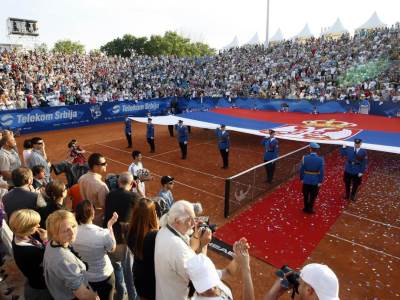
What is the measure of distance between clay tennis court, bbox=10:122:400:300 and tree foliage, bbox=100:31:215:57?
6196cm

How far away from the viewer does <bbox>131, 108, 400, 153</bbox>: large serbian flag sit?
11930 millimetres

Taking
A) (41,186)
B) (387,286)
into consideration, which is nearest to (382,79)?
(387,286)

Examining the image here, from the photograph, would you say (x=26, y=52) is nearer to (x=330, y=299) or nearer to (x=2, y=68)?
(x=2, y=68)

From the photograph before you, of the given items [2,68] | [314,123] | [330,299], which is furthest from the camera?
[2,68]

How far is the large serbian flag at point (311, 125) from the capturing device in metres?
11.9

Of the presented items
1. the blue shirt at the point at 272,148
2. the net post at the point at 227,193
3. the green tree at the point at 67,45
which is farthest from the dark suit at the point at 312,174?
the green tree at the point at 67,45

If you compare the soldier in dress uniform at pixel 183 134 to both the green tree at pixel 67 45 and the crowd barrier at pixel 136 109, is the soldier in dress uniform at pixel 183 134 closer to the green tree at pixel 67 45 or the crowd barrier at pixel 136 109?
the crowd barrier at pixel 136 109

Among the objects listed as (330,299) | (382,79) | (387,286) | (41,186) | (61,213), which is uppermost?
(382,79)

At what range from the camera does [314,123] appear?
16.1 m

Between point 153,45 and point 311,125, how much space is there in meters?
70.5

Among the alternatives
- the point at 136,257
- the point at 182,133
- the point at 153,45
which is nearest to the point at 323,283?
the point at 136,257

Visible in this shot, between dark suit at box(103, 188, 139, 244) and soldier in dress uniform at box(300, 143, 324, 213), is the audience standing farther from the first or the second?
soldier in dress uniform at box(300, 143, 324, 213)

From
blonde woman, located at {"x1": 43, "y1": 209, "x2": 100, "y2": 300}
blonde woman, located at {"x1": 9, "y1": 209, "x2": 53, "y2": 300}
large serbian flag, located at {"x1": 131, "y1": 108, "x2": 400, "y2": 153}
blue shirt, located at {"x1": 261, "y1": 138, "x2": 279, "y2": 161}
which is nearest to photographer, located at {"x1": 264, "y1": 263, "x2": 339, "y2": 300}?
blonde woman, located at {"x1": 43, "y1": 209, "x2": 100, "y2": 300}

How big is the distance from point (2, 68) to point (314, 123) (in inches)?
991
